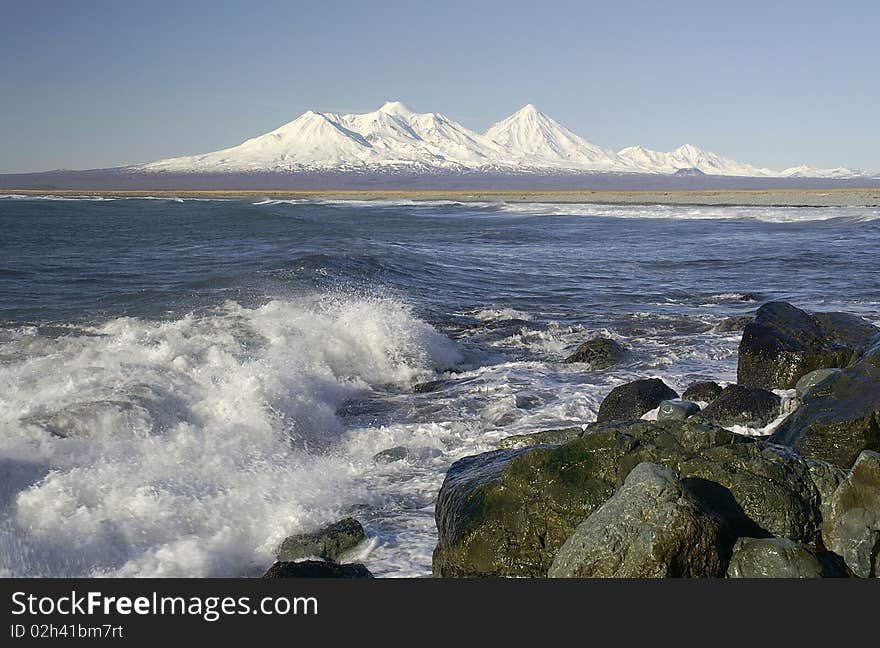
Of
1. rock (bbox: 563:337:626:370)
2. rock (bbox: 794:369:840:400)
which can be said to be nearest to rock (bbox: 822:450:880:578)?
rock (bbox: 794:369:840:400)

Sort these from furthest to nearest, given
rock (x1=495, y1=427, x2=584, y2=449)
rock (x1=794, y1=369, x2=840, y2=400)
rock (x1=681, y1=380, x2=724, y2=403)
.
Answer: rock (x1=681, y1=380, x2=724, y2=403) → rock (x1=794, y1=369, x2=840, y2=400) → rock (x1=495, y1=427, x2=584, y2=449)

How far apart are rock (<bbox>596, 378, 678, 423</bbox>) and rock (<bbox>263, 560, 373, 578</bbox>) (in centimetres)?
420

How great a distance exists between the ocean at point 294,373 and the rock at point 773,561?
254 centimetres

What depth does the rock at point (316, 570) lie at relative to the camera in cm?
532

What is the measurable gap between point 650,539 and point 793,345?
7082mm

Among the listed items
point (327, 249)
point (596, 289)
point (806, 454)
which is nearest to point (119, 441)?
point (806, 454)

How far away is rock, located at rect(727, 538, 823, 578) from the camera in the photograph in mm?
4453

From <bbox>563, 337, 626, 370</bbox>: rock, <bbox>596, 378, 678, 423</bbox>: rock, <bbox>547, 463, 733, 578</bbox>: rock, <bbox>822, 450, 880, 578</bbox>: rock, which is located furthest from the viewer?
<bbox>563, 337, 626, 370</bbox>: rock

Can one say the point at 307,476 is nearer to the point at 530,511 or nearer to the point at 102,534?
the point at 102,534

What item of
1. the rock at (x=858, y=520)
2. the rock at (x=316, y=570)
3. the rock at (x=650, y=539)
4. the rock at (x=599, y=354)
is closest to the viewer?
the rock at (x=650, y=539)

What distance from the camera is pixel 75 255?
28.3 metres

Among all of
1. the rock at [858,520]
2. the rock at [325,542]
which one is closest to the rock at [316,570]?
the rock at [325,542]

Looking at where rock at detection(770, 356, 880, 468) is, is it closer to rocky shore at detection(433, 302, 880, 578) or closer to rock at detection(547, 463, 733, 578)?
rocky shore at detection(433, 302, 880, 578)

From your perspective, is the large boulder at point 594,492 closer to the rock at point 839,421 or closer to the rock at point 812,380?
the rock at point 839,421
